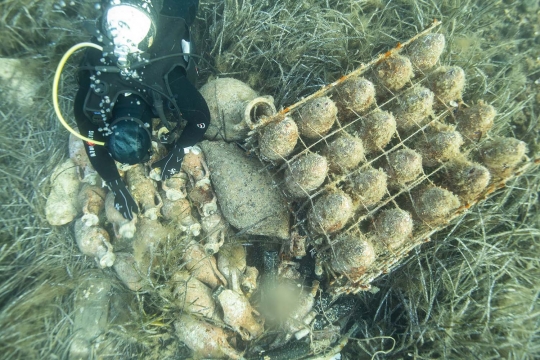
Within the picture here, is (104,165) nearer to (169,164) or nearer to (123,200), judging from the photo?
(123,200)

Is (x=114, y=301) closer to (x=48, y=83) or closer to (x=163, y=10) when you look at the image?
(x=48, y=83)

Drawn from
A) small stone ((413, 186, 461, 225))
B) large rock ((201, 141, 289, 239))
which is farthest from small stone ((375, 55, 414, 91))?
large rock ((201, 141, 289, 239))

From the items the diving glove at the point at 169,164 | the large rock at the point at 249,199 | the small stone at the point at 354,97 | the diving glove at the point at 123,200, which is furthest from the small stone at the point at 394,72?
the diving glove at the point at 123,200

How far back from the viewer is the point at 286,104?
3707 mm

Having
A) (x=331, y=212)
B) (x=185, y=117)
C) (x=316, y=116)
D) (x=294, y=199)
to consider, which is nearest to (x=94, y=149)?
(x=185, y=117)

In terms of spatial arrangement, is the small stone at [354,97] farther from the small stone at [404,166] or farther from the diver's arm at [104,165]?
the diver's arm at [104,165]

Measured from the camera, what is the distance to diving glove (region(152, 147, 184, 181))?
9.81 feet

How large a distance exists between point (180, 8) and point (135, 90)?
1.19 m

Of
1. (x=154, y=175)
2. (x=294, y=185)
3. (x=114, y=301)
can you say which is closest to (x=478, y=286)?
(x=294, y=185)

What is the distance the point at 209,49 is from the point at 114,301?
9.46 ft

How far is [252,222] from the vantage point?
304 cm

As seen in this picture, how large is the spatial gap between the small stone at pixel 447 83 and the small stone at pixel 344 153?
936mm

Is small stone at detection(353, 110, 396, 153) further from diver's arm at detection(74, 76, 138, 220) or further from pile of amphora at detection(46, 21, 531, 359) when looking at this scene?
diver's arm at detection(74, 76, 138, 220)

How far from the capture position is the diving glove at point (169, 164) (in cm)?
299
